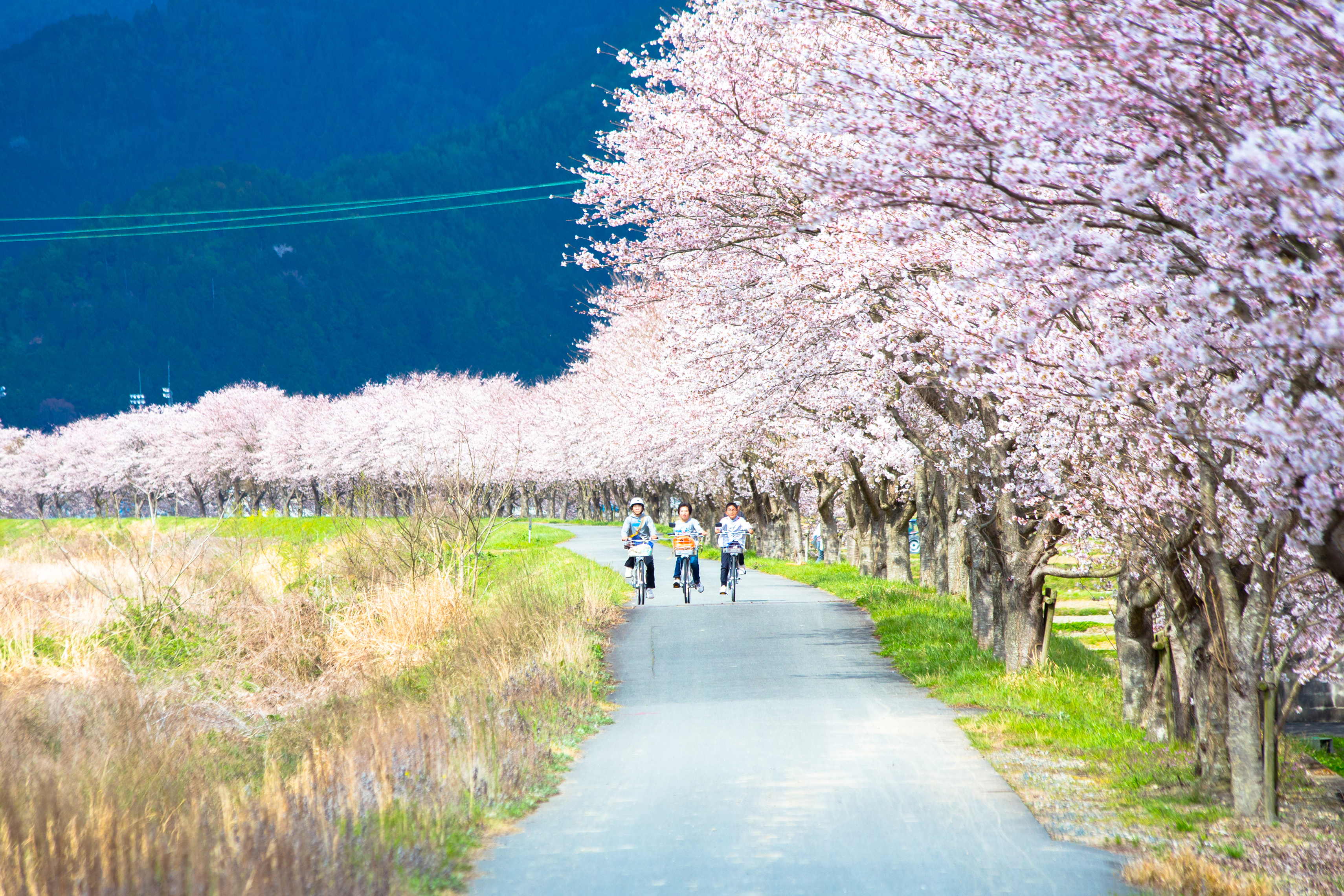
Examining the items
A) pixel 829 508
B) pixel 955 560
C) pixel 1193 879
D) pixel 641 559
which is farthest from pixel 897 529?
pixel 1193 879

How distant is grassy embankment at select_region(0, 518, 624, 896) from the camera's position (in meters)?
6.18

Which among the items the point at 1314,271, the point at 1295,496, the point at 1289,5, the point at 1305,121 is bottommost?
the point at 1295,496

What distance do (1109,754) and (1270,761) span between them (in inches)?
82.5

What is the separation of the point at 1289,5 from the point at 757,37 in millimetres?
9365

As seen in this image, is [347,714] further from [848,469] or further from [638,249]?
[848,469]

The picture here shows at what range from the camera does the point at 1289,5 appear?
4492 mm

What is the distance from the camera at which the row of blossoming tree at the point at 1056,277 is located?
4840mm

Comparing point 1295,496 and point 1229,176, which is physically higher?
point 1229,176

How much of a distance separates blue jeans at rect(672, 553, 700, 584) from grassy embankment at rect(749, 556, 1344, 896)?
4827mm

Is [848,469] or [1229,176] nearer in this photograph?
[1229,176]

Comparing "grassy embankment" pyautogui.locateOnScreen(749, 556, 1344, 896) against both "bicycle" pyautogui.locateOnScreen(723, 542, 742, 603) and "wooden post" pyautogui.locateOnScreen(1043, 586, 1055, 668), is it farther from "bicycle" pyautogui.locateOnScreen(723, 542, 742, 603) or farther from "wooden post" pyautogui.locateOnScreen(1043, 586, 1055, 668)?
"bicycle" pyautogui.locateOnScreen(723, 542, 742, 603)

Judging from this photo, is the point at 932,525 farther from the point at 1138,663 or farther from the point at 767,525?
the point at 767,525

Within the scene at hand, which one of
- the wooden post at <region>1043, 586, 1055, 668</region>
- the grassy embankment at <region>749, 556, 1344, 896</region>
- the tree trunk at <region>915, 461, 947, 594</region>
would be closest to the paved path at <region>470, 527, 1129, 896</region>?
the grassy embankment at <region>749, 556, 1344, 896</region>

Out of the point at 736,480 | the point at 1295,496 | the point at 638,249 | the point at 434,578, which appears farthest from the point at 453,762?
the point at 736,480
